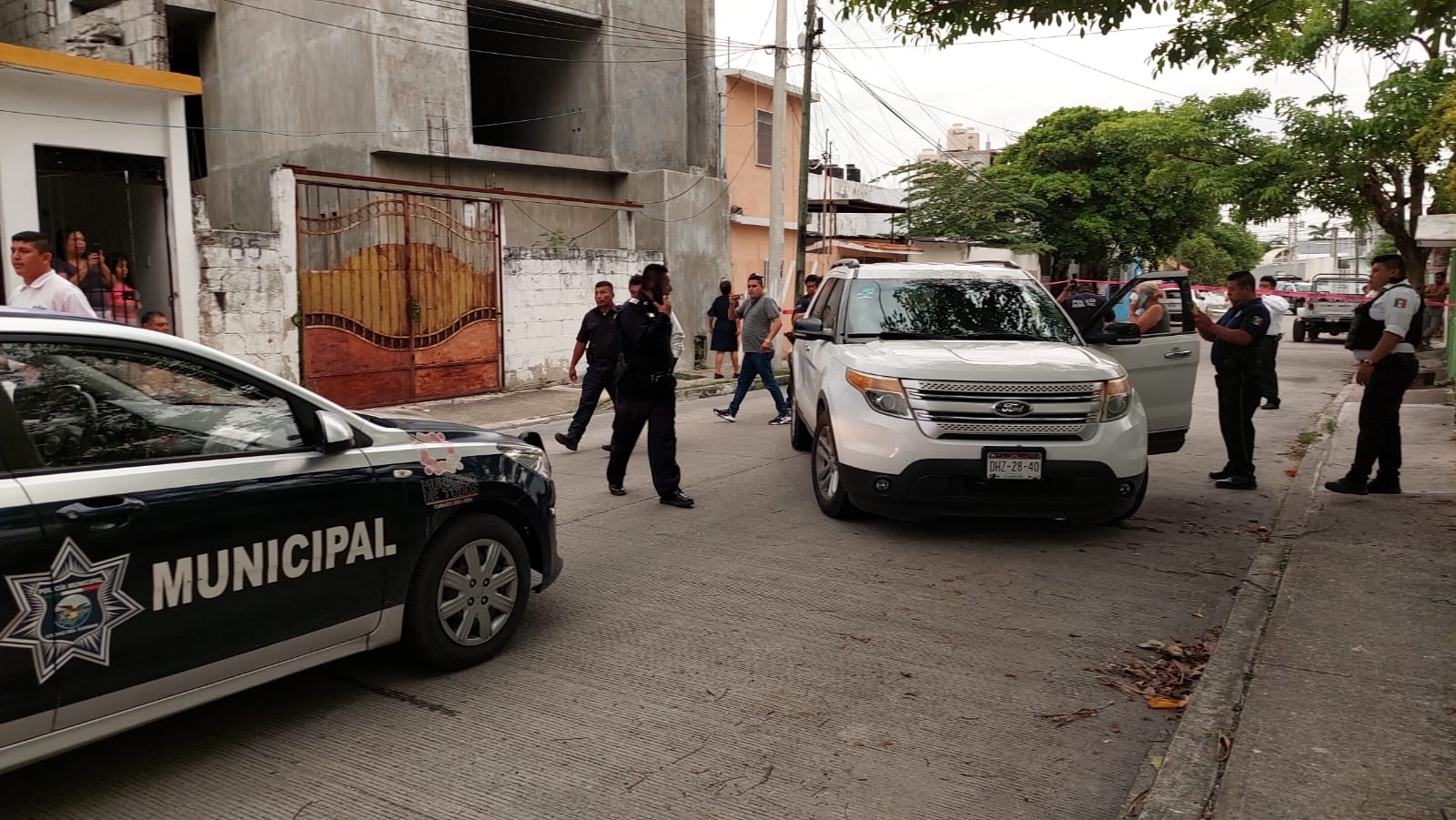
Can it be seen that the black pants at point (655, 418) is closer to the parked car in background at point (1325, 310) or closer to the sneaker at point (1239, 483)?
the sneaker at point (1239, 483)

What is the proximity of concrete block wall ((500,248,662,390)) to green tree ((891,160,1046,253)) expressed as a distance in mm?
19572

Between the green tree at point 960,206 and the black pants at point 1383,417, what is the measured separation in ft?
88.0

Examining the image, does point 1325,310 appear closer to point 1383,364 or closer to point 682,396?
point 682,396

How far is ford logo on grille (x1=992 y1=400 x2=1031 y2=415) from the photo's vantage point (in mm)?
6066

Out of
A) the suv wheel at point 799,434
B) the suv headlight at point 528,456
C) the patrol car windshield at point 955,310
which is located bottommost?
the suv wheel at point 799,434

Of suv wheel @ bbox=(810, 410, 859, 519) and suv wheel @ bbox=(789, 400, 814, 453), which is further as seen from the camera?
suv wheel @ bbox=(789, 400, 814, 453)

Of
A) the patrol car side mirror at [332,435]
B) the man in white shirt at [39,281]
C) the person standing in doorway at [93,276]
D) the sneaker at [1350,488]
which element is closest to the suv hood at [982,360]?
the sneaker at [1350,488]

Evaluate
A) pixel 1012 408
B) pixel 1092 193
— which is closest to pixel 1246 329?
pixel 1012 408

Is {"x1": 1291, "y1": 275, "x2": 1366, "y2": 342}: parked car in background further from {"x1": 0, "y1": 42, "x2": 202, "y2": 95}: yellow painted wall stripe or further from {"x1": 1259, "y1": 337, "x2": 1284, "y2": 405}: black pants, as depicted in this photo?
{"x1": 0, "y1": 42, "x2": 202, "y2": 95}: yellow painted wall stripe

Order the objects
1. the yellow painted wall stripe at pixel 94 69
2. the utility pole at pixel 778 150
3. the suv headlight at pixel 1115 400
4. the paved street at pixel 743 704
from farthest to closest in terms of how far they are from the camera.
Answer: the utility pole at pixel 778 150 → the yellow painted wall stripe at pixel 94 69 → the suv headlight at pixel 1115 400 → the paved street at pixel 743 704

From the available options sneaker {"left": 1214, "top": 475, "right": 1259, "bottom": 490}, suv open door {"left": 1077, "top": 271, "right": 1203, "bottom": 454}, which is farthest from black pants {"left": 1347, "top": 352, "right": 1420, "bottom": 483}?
suv open door {"left": 1077, "top": 271, "right": 1203, "bottom": 454}

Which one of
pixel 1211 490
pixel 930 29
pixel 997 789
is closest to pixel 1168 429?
pixel 1211 490

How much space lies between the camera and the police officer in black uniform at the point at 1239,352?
7.74 metres

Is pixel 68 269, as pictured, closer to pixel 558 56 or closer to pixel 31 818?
pixel 31 818
